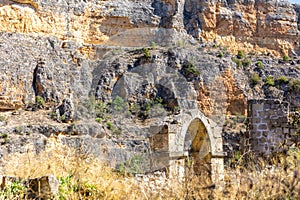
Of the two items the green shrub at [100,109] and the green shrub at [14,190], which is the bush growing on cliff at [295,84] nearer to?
the green shrub at [100,109]

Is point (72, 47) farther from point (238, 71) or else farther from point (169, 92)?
point (238, 71)

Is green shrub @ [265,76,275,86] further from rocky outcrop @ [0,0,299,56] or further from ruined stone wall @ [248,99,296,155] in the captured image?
ruined stone wall @ [248,99,296,155]

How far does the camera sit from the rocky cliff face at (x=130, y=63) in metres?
32.8

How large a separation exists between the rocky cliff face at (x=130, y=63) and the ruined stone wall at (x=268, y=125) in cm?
1428

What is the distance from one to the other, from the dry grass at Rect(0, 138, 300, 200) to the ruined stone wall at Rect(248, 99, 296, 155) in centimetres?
468

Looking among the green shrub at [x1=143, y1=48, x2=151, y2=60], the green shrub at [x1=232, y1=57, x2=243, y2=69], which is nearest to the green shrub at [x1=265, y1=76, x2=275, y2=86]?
the green shrub at [x1=232, y1=57, x2=243, y2=69]

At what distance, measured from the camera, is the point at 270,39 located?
1882 inches

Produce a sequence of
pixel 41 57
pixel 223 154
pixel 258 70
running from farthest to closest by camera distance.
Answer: pixel 258 70, pixel 41 57, pixel 223 154

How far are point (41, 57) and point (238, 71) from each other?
482 inches

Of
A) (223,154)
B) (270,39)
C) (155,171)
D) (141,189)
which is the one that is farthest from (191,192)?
(270,39)

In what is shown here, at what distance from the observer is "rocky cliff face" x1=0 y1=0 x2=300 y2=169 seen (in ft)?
108

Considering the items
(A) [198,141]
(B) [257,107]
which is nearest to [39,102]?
(A) [198,141]

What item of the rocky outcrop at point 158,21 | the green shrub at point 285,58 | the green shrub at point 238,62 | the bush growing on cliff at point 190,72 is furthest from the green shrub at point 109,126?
the green shrub at point 285,58

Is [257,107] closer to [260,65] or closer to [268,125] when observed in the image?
[268,125]
